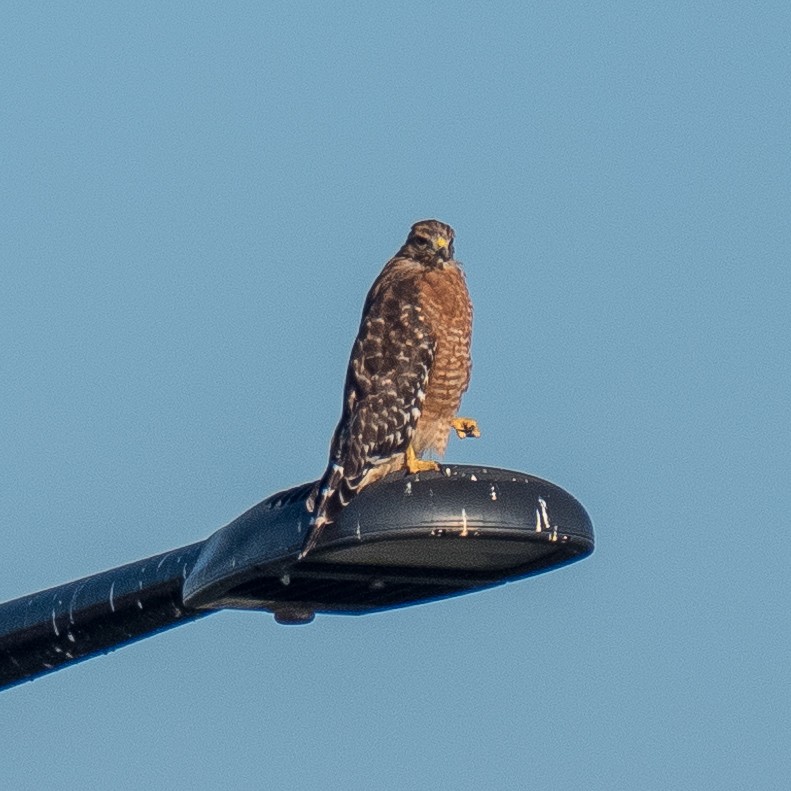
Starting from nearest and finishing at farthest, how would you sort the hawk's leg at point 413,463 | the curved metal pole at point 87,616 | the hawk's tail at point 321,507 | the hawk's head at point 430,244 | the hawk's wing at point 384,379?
1. the hawk's tail at point 321,507
2. the curved metal pole at point 87,616
3. the hawk's wing at point 384,379
4. the hawk's leg at point 413,463
5. the hawk's head at point 430,244

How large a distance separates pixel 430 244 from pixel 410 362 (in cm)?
125

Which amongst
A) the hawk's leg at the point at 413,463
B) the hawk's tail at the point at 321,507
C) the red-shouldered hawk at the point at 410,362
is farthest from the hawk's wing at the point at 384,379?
the hawk's tail at the point at 321,507

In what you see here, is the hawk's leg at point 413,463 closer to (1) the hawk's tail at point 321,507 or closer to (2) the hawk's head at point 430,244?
(2) the hawk's head at point 430,244

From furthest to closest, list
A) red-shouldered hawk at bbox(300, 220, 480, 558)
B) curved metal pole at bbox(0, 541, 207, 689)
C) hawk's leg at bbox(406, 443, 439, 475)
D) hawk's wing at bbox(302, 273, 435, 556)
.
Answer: hawk's leg at bbox(406, 443, 439, 475) → red-shouldered hawk at bbox(300, 220, 480, 558) → hawk's wing at bbox(302, 273, 435, 556) → curved metal pole at bbox(0, 541, 207, 689)

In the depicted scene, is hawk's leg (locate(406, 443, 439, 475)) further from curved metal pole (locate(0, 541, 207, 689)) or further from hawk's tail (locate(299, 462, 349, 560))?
curved metal pole (locate(0, 541, 207, 689))

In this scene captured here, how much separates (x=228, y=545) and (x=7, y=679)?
0.70 m

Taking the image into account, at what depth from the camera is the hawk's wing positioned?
720 centimetres

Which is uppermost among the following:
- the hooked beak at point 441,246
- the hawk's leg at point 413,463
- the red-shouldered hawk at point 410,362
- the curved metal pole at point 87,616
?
the hooked beak at point 441,246

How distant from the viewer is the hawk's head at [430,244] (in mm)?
9172

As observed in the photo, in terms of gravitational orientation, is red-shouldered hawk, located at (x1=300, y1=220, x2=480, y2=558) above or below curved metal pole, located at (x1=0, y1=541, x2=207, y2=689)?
above

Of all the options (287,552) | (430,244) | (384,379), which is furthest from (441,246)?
(287,552)

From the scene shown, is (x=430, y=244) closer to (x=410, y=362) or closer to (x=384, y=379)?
(x=410, y=362)

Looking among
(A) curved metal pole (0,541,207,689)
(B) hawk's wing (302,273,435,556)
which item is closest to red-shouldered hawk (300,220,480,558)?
(B) hawk's wing (302,273,435,556)

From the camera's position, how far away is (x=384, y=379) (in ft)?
26.0
